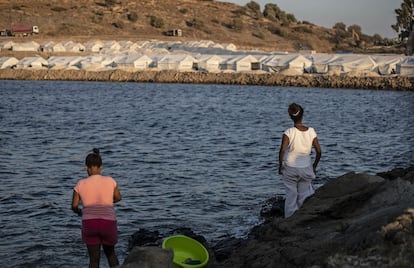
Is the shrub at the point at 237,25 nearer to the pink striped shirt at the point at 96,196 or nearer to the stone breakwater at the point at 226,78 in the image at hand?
the stone breakwater at the point at 226,78

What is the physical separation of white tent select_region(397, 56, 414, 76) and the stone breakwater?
138cm

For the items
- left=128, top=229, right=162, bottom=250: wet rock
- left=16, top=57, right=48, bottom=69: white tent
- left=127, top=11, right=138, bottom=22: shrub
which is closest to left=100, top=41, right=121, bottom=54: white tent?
left=16, top=57, right=48, bottom=69: white tent

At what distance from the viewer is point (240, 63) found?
59.2 meters

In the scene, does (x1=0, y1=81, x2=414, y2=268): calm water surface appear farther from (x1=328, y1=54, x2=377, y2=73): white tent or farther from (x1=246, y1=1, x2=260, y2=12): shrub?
(x1=246, y1=1, x2=260, y2=12): shrub

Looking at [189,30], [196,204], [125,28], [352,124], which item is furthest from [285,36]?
[196,204]

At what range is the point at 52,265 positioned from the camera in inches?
337

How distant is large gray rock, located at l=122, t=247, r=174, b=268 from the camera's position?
19.2ft

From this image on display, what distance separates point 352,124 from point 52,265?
836 inches

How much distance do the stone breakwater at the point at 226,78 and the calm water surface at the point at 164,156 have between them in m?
8.92

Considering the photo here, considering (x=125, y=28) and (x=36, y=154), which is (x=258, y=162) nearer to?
(x=36, y=154)

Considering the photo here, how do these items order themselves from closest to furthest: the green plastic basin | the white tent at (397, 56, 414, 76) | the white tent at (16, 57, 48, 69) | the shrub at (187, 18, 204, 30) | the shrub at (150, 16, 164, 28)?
the green plastic basin → the white tent at (397, 56, 414, 76) → the white tent at (16, 57, 48, 69) → the shrub at (150, 16, 164, 28) → the shrub at (187, 18, 204, 30)

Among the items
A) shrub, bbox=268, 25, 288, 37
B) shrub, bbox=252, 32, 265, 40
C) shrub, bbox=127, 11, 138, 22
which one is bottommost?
shrub, bbox=252, 32, 265, 40

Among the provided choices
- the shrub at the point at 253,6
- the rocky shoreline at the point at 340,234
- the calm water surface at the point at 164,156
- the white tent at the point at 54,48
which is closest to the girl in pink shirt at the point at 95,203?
the rocky shoreline at the point at 340,234

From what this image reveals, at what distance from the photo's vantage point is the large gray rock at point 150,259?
5840 mm
